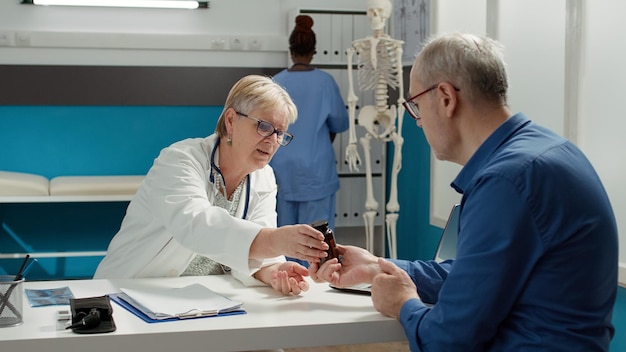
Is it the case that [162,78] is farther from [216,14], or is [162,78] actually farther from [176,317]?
[176,317]

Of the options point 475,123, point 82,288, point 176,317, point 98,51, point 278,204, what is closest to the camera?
point 475,123

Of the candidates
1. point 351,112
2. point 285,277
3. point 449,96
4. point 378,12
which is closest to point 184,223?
point 285,277

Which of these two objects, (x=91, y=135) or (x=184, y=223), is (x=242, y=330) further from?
(x=91, y=135)

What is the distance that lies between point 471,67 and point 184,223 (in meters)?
0.91

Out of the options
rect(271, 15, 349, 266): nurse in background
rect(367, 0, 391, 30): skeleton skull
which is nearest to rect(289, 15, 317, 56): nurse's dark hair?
rect(271, 15, 349, 266): nurse in background

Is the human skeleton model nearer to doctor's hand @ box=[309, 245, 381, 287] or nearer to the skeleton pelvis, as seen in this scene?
the skeleton pelvis

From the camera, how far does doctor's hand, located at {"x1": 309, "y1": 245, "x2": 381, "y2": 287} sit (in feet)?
6.39

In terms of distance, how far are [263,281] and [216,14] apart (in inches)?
145

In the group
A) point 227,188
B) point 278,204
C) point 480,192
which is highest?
point 480,192

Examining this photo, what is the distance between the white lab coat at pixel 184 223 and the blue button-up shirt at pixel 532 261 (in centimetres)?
75

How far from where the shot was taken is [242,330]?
1585mm

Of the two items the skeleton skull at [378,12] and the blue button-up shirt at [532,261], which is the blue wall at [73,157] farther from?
the blue button-up shirt at [532,261]

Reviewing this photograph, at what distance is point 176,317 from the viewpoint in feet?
5.43

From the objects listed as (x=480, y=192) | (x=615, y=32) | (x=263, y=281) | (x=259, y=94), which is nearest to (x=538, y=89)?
(x=615, y=32)
